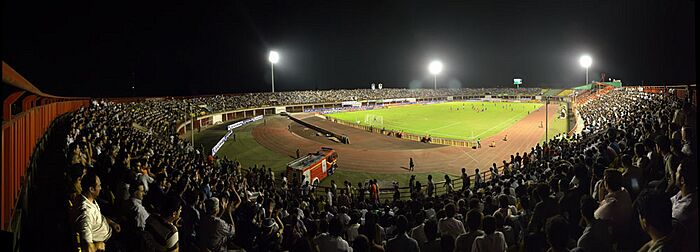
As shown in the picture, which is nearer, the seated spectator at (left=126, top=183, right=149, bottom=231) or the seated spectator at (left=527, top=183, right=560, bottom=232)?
the seated spectator at (left=126, top=183, right=149, bottom=231)

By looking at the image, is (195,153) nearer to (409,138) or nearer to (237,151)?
(237,151)

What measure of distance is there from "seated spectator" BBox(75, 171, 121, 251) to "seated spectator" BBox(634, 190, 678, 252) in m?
5.61

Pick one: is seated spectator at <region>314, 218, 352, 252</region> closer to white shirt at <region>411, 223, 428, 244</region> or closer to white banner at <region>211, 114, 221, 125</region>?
white shirt at <region>411, 223, 428, 244</region>

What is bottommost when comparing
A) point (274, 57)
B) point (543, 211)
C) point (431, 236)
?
point (431, 236)

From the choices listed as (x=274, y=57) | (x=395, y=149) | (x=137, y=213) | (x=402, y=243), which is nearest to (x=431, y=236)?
(x=402, y=243)

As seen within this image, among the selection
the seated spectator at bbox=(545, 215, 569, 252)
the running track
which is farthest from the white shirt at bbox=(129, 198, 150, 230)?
the running track

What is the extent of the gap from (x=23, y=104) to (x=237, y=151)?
29.5m

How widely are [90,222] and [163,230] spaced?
0.75 m

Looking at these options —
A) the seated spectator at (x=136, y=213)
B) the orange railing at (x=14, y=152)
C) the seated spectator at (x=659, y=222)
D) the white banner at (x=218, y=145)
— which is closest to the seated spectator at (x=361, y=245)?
the seated spectator at (x=136, y=213)

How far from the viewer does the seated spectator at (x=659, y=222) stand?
329 centimetres

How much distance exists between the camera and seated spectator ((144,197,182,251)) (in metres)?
4.54

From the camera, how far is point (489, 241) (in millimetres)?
5082

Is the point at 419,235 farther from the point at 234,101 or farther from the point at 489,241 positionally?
the point at 234,101

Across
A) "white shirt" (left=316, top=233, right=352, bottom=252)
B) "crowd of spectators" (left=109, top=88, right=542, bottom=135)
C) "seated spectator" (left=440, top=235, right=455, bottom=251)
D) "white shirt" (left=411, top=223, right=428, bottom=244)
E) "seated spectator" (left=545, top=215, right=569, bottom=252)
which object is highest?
"crowd of spectators" (left=109, top=88, right=542, bottom=135)
